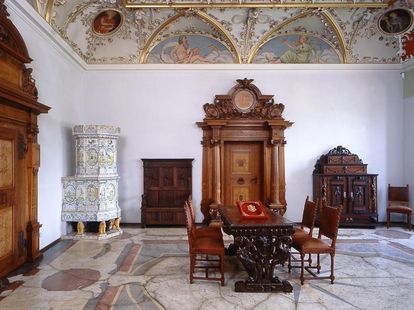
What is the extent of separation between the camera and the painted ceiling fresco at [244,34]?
635 centimetres

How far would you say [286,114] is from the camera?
6875 millimetres

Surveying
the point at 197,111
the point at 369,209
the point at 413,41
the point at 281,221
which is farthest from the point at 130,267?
the point at 413,41

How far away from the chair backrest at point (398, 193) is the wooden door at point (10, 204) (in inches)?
282

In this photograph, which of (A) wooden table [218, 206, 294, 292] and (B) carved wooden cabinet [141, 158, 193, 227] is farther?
(B) carved wooden cabinet [141, 158, 193, 227]

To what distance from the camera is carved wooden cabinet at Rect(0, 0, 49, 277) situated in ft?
12.2

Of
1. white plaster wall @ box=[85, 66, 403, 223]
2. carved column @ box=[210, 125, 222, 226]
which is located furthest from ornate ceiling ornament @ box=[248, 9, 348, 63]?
carved column @ box=[210, 125, 222, 226]

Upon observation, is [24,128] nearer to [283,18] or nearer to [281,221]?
[281,221]

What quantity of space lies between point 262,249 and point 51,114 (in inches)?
167

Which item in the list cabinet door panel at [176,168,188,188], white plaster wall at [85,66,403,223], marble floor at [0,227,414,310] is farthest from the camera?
white plaster wall at [85,66,403,223]

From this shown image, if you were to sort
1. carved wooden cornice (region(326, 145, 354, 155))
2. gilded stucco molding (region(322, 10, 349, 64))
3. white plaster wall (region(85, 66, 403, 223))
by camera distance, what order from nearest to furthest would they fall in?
1. gilded stucco molding (region(322, 10, 349, 64))
2. carved wooden cornice (region(326, 145, 354, 155))
3. white plaster wall (region(85, 66, 403, 223))

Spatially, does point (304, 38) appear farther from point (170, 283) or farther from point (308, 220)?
point (170, 283)

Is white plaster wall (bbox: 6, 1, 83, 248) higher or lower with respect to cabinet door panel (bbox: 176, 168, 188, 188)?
higher

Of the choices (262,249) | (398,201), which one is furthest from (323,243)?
(398,201)

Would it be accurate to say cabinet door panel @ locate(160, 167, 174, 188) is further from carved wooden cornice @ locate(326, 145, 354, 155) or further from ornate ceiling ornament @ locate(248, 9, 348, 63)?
carved wooden cornice @ locate(326, 145, 354, 155)
